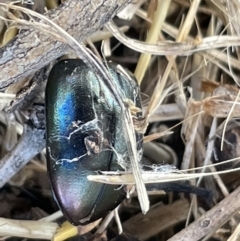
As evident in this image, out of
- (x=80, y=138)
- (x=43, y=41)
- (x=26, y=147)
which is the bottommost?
(x=26, y=147)

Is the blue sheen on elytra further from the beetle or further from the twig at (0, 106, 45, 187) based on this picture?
the twig at (0, 106, 45, 187)

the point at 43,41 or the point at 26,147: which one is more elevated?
the point at 43,41

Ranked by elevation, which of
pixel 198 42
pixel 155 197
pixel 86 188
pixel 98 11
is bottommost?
pixel 155 197

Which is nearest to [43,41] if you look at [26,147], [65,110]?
[65,110]

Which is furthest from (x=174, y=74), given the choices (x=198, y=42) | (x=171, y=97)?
(x=198, y=42)

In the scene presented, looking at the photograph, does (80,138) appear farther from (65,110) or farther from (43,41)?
(43,41)

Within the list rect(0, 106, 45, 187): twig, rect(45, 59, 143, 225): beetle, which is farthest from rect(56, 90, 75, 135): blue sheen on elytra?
rect(0, 106, 45, 187): twig

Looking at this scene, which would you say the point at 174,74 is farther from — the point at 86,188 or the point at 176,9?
the point at 86,188

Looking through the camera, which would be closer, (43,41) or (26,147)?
(43,41)
